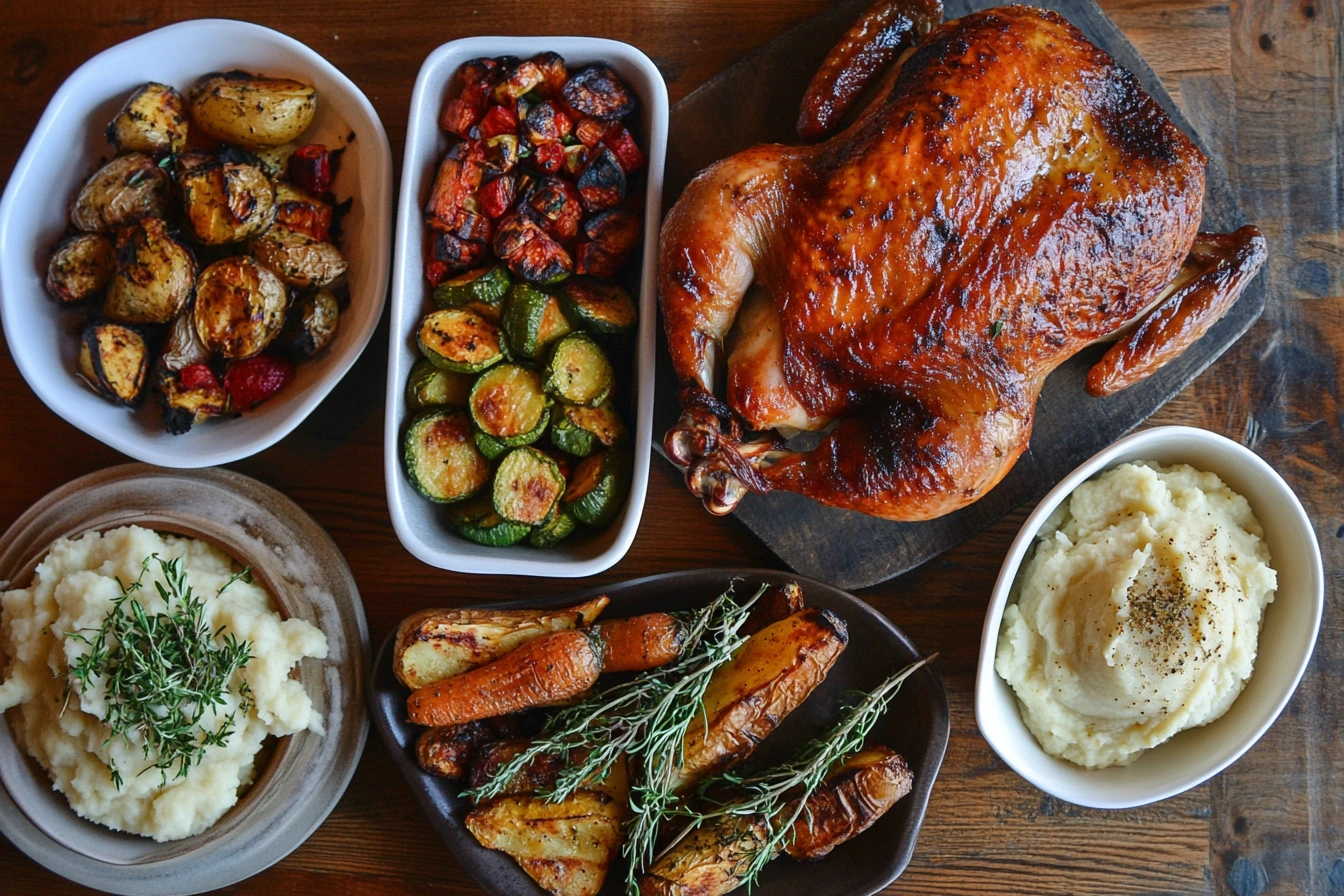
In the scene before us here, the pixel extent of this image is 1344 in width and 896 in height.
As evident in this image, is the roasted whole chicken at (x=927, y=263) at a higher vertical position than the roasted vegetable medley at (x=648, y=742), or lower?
higher

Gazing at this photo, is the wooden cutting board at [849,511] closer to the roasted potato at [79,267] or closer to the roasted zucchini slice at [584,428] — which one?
the roasted zucchini slice at [584,428]

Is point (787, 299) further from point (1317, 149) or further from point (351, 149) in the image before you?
point (1317, 149)

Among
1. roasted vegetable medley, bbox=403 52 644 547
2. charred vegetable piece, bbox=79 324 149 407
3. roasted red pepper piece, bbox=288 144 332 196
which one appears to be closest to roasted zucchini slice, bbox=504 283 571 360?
roasted vegetable medley, bbox=403 52 644 547

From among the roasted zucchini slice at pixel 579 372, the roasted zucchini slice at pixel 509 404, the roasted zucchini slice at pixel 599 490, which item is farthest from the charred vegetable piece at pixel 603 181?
the roasted zucchini slice at pixel 599 490

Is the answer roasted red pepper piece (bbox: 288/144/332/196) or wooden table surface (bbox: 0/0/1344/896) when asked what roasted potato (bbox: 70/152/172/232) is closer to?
roasted red pepper piece (bbox: 288/144/332/196)

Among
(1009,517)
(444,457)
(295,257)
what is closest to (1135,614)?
(1009,517)

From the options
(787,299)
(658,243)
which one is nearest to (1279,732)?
(787,299)
